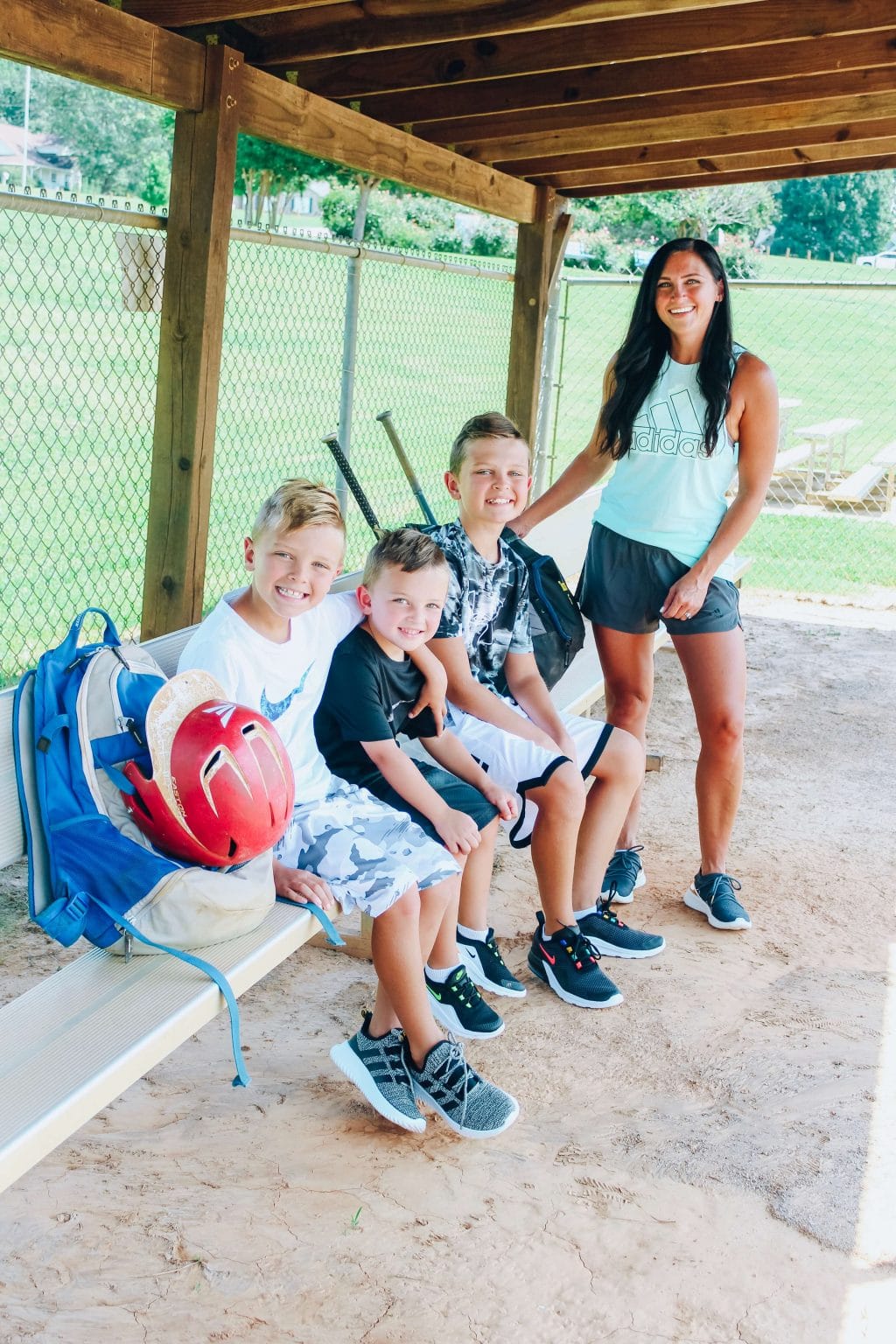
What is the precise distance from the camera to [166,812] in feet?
7.80

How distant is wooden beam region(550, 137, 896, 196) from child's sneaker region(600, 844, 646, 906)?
11.2ft

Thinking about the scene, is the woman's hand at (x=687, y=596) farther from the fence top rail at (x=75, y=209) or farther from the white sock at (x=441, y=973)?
the fence top rail at (x=75, y=209)

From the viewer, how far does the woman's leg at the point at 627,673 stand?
12.7ft

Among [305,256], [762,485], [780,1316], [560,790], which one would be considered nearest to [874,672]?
[762,485]

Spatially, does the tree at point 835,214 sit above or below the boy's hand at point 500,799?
above

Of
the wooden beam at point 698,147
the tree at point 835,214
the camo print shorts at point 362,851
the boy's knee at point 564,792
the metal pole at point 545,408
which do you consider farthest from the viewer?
the tree at point 835,214

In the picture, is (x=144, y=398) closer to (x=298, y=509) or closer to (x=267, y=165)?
(x=298, y=509)

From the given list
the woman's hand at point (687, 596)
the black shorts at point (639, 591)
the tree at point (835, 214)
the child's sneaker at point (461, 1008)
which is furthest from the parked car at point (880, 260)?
the child's sneaker at point (461, 1008)

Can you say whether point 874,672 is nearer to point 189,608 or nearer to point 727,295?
point 727,295

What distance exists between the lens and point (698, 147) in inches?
227

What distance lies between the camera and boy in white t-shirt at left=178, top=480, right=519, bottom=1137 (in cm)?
270

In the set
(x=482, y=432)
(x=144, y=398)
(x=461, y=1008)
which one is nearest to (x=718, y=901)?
(x=461, y=1008)

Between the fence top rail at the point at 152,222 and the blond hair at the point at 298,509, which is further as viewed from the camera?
the fence top rail at the point at 152,222

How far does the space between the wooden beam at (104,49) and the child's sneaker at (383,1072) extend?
2413 mm
